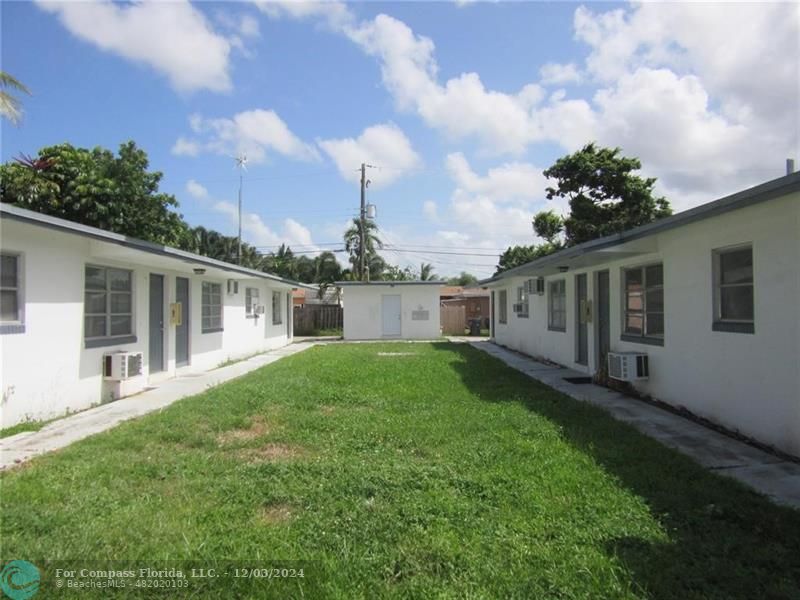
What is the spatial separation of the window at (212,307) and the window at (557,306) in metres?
8.36

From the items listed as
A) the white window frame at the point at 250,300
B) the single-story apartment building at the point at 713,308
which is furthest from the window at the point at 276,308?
the single-story apartment building at the point at 713,308

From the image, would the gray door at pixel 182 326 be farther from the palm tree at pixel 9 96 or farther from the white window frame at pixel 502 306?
the white window frame at pixel 502 306

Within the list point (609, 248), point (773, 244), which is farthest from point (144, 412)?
point (773, 244)

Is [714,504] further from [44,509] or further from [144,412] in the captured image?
[144,412]

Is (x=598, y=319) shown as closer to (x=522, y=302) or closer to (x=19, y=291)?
(x=522, y=302)

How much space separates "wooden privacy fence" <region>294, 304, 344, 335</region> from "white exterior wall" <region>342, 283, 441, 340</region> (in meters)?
5.16

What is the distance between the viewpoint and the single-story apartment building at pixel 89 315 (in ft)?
20.1

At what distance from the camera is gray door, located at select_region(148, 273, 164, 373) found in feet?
32.3

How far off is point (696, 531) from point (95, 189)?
693 inches

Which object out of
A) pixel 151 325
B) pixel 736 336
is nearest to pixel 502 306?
pixel 151 325

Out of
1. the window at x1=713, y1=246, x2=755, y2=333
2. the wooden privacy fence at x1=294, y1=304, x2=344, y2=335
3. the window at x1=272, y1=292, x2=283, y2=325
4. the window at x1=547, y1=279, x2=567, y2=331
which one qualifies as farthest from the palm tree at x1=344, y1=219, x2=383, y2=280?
the window at x1=713, y1=246, x2=755, y2=333

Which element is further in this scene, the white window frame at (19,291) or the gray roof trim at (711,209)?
the white window frame at (19,291)

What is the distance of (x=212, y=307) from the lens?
13.0 m

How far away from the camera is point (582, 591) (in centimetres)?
271
